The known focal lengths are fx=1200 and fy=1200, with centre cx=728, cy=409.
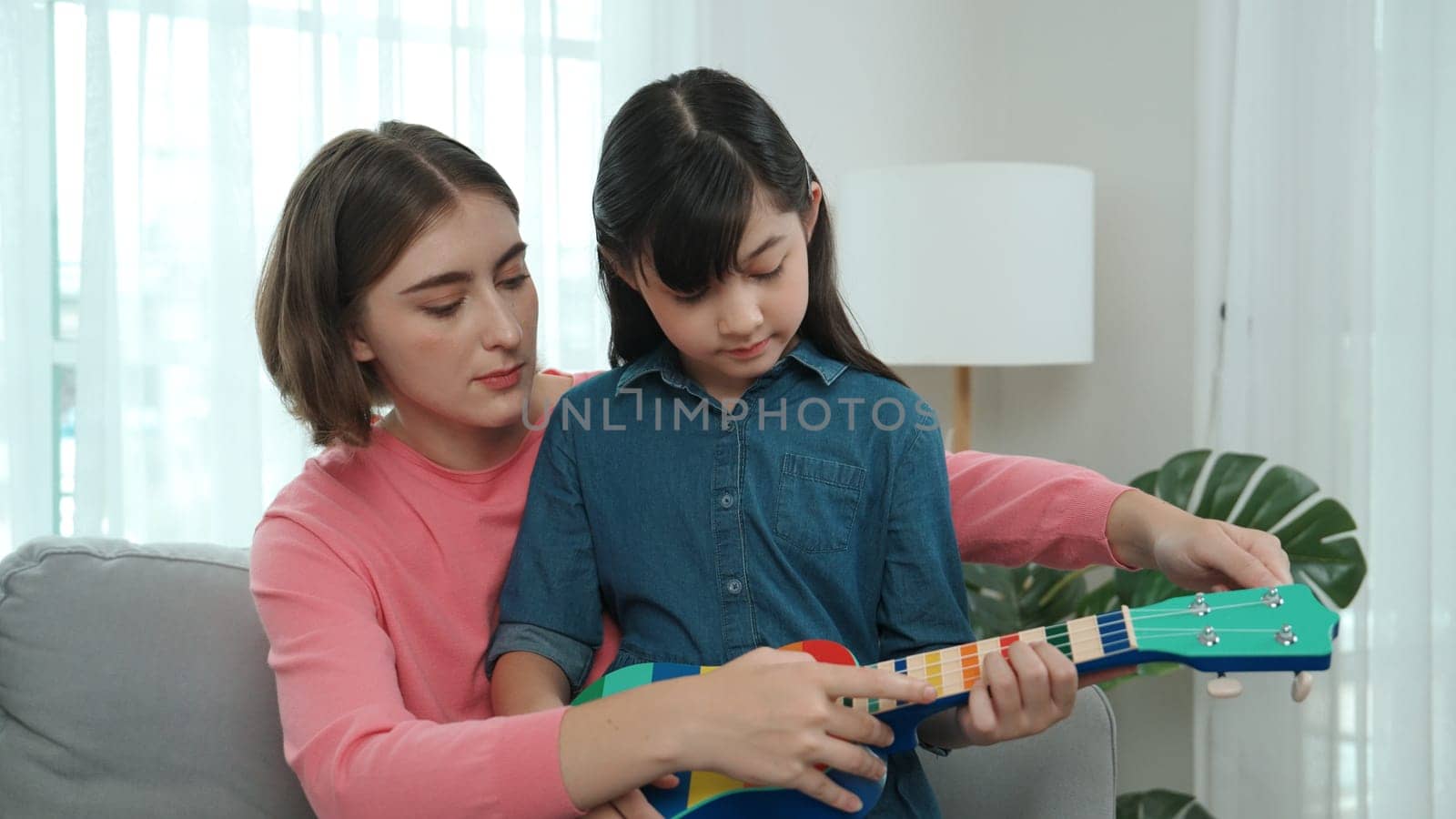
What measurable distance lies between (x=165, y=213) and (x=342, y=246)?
4.17 ft

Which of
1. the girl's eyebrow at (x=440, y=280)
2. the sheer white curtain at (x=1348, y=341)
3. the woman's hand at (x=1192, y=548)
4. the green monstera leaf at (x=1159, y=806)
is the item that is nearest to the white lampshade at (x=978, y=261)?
the sheer white curtain at (x=1348, y=341)

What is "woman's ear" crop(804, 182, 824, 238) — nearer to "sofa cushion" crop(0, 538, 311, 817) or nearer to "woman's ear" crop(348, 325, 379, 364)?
"woman's ear" crop(348, 325, 379, 364)

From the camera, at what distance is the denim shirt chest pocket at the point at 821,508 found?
1157 mm

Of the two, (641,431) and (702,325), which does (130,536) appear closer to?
(641,431)

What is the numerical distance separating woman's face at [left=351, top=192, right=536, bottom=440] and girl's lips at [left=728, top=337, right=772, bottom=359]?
0.24 meters

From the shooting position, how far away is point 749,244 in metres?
1.07

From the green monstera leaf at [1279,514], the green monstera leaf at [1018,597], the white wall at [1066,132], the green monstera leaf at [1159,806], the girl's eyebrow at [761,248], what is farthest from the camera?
the white wall at [1066,132]

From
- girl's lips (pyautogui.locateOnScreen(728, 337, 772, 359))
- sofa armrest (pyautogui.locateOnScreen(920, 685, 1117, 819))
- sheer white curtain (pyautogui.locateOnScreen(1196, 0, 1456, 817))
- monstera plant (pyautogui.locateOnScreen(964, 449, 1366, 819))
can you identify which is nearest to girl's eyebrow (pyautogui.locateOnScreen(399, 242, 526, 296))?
girl's lips (pyautogui.locateOnScreen(728, 337, 772, 359))

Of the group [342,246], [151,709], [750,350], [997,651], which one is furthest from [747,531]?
[151,709]

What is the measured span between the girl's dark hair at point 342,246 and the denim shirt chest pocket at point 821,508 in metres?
0.44

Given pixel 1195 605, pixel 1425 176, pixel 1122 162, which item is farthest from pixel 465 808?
pixel 1122 162

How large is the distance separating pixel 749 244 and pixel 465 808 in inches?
20.8

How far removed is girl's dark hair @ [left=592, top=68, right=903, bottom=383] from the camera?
1.06 metres

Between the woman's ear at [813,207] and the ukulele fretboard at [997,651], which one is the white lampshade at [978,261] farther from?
the ukulele fretboard at [997,651]
